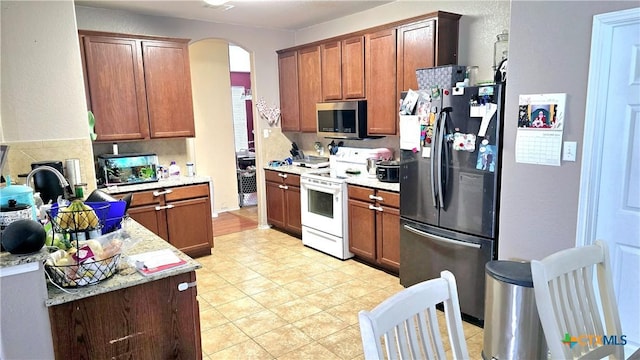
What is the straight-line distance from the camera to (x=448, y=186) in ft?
9.90

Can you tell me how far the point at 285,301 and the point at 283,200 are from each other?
6.47ft

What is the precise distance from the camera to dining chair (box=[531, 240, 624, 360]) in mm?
1378

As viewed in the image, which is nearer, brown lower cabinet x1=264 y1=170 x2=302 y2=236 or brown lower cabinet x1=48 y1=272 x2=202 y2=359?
brown lower cabinet x1=48 y1=272 x2=202 y2=359

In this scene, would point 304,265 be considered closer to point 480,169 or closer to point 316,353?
point 316,353

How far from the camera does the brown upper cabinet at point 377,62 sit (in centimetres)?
358

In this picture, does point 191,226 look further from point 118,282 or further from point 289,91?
point 118,282

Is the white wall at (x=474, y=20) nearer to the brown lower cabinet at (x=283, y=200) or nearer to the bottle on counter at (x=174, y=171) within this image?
the brown lower cabinet at (x=283, y=200)

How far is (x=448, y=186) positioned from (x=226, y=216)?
416cm

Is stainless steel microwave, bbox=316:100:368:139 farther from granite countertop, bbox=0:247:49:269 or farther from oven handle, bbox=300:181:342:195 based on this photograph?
granite countertop, bbox=0:247:49:269

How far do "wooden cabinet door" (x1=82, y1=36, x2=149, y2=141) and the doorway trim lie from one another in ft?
12.8

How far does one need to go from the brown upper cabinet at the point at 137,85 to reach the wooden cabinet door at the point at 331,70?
60.3 inches

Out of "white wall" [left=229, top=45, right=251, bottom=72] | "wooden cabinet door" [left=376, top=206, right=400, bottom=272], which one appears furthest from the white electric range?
"white wall" [left=229, top=45, right=251, bottom=72]

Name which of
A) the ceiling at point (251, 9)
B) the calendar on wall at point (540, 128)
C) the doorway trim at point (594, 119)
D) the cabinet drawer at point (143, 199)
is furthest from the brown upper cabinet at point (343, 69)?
the doorway trim at point (594, 119)

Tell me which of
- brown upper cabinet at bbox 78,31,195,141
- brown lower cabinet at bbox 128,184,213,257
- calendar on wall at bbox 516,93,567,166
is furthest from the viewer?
brown lower cabinet at bbox 128,184,213,257
